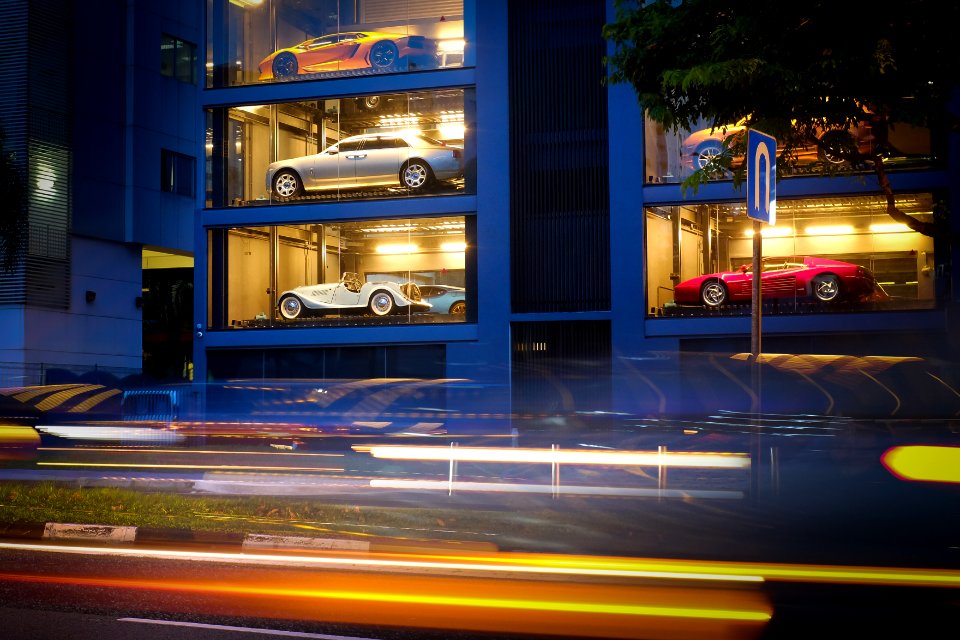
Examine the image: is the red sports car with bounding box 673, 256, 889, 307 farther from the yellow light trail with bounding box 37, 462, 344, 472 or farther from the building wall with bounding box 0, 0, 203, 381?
the building wall with bounding box 0, 0, 203, 381

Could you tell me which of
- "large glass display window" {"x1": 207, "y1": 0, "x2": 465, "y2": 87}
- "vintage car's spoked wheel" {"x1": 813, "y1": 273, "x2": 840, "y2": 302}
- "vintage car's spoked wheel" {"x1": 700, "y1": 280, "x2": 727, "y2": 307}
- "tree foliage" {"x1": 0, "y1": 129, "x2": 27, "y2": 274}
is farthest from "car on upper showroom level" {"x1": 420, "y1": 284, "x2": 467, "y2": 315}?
"tree foliage" {"x1": 0, "y1": 129, "x2": 27, "y2": 274}

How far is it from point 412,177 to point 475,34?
4175mm

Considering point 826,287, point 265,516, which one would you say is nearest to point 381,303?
point 826,287

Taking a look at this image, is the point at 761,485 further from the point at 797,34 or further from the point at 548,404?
the point at 548,404

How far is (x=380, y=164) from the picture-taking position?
28.7 metres

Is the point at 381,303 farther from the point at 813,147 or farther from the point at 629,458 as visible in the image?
the point at 629,458

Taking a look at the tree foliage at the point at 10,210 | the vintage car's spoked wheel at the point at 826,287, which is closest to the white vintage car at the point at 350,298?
the tree foliage at the point at 10,210

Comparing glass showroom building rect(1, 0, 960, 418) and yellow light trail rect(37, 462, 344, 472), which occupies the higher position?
glass showroom building rect(1, 0, 960, 418)

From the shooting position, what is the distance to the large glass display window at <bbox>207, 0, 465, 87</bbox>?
29.0 metres

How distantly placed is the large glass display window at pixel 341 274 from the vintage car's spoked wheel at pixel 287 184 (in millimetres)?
952

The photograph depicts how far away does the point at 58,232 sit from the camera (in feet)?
115

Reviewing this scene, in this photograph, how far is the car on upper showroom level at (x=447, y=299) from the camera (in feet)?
91.6

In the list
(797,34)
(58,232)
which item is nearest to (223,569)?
(797,34)

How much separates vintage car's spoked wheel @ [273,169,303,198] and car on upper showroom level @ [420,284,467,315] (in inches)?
194
